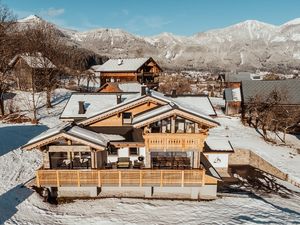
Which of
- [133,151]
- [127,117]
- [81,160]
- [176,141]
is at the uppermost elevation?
[127,117]

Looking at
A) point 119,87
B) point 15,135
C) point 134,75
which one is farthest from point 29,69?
point 15,135

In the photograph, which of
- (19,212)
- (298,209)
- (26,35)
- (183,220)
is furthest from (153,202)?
(26,35)

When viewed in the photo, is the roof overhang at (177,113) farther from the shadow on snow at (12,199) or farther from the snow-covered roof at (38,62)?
the snow-covered roof at (38,62)

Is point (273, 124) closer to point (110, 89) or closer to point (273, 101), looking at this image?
point (273, 101)

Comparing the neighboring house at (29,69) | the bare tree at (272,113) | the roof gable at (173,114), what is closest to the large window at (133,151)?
the roof gable at (173,114)

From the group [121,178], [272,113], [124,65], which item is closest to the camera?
[121,178]

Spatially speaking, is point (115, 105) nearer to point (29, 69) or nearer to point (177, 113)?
point (177, 113)
